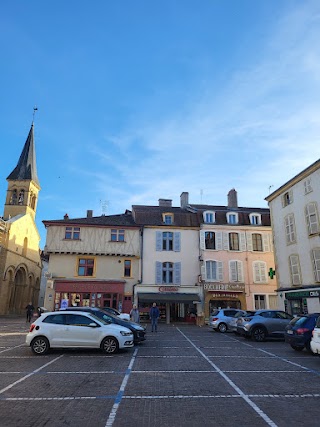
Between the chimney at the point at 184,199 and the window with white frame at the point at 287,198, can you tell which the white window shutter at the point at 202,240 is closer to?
the chimney at the point at 184,199

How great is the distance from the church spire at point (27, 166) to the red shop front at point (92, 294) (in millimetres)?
24969

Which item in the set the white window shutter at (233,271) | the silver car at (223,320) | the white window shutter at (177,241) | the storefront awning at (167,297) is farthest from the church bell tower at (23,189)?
the silver car at (223,320)

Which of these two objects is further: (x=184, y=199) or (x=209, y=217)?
(x=184, y=199)

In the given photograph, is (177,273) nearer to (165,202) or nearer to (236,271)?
(236,271)

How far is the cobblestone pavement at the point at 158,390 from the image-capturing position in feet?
16.9

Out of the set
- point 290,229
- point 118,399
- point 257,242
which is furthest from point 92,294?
point 118,399

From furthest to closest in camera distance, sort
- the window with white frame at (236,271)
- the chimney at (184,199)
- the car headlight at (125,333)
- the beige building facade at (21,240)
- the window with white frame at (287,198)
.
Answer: the beige building facade at (21,240) < the chimney at (184,199) < the window with white frame at (236,271) < the window with white frame at (287,198) < the car headlight at (125,333)

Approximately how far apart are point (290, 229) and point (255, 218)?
8.43m

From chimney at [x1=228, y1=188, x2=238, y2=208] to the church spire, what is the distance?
28.8 metres

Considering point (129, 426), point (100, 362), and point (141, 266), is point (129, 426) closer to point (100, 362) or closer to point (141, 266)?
point (100, 362)

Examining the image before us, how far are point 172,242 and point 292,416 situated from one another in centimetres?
2522

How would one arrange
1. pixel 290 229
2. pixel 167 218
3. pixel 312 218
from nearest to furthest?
pixel 312 218 → pixel 290 229 → pixel 167 218

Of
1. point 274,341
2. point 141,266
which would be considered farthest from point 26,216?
point 274,341

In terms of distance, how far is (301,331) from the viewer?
1195cm
